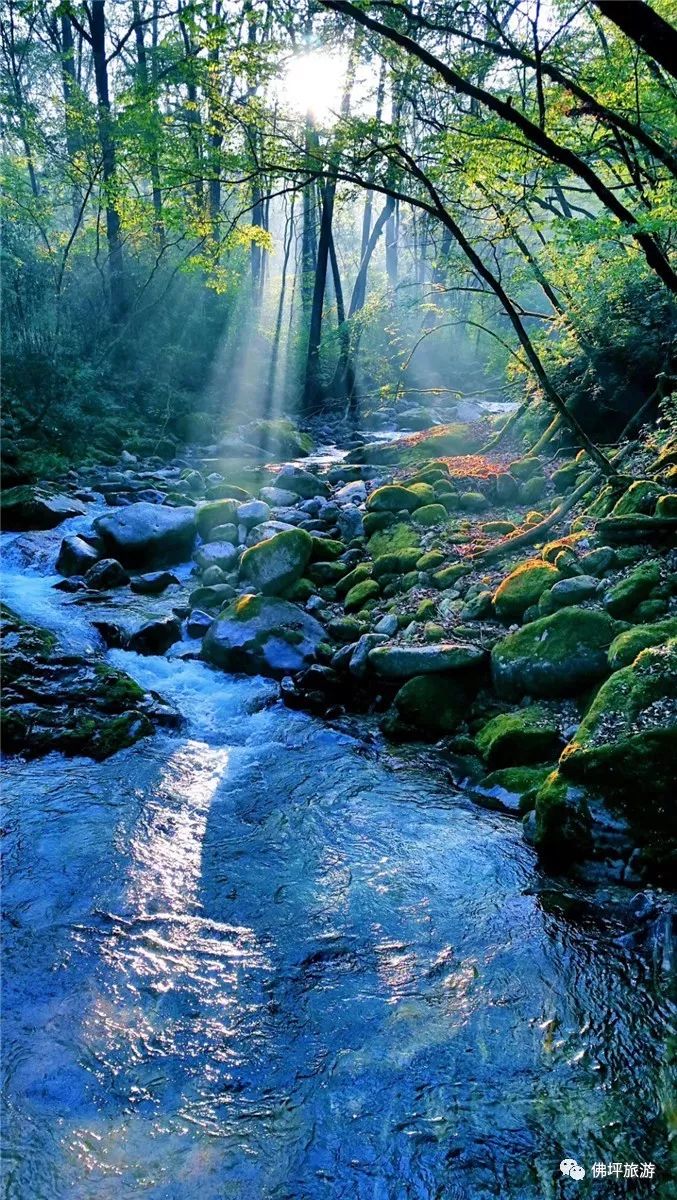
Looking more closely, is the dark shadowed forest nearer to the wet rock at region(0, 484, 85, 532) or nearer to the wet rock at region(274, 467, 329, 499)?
the wet rock at region(0, 484, 85, 532)

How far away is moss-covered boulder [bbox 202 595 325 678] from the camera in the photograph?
281 inches

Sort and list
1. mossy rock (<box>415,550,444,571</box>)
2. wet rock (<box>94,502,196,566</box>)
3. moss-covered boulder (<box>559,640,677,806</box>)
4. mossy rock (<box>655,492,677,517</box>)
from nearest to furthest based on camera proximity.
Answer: moss-covered boulder (<box>559,640,677,806</box>) → mossy rock (<box>655,492,677,517</box>) → mossy rock (<box>415,550,444,571</box>) → wet rock (<box>94,502,196,566</box>)

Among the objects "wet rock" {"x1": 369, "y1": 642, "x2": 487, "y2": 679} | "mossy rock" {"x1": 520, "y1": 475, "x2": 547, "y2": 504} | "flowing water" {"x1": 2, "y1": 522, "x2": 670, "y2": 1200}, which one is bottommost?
"flowing water" {"x1": 2, "y1": 522, "x2": 670, "y2": 1200}

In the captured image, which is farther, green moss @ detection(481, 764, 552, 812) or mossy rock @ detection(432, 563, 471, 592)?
mossy rock @ detection(432, 563, 471, 592)

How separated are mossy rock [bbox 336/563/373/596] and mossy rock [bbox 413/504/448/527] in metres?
1.41

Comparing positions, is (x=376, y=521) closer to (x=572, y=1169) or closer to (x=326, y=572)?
(x=326, y=572)

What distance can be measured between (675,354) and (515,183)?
169 inches

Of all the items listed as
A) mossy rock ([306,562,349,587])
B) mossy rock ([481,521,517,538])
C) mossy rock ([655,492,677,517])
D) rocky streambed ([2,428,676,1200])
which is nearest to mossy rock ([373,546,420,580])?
rocky streambed ([2,428,676,1200])

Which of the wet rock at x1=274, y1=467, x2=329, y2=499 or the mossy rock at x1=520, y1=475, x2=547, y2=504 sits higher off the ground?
the mossy rock at x1=520, y1=475, x2=547, y2=504

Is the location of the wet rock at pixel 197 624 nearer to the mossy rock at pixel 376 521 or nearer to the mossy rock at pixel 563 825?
the mossy rock at pixel 376 521

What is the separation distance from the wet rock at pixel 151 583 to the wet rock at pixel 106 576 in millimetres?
178

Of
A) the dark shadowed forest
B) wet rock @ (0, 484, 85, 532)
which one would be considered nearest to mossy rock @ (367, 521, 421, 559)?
the dark shadowed forest

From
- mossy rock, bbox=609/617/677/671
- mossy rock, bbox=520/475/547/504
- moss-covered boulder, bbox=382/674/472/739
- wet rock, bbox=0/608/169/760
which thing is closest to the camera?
mossy rock, bbox=609/617/677/671

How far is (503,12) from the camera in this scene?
545 cm
